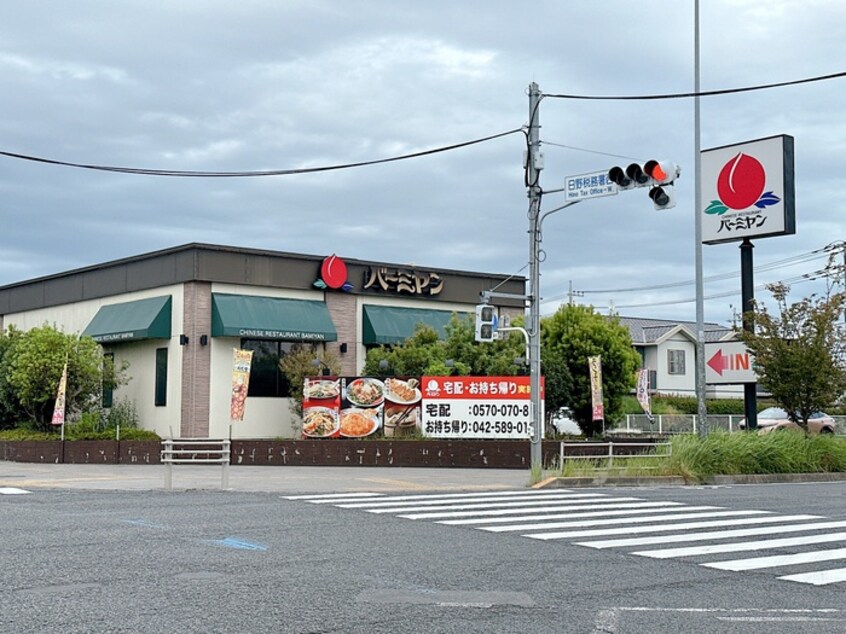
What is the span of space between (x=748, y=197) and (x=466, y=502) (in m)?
16.6

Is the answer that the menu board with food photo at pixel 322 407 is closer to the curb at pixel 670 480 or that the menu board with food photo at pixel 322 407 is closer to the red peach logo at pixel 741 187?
the curb at pixel 670 480

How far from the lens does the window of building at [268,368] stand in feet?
116

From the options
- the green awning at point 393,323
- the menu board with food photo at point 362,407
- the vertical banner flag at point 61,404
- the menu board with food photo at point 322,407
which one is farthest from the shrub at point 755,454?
the vertical banner flag at point 61,404

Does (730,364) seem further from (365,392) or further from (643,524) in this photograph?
(643,524)

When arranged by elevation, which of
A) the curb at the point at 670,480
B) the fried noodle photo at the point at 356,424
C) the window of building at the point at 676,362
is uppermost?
the window of building at the point at 676,362

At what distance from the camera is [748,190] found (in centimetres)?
3045

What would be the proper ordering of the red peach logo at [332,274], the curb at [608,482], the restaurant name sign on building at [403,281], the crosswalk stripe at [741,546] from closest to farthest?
the crosswalk stripe at [741,546] → the curb at [608,482] → the red peach logo at [332,274] → the restaurant name sign on building at [403,281]

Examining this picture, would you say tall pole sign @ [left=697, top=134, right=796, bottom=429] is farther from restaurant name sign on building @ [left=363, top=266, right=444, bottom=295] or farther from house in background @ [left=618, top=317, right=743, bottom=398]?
house in background @ [left=618, top=317, right=743, bottom=398]

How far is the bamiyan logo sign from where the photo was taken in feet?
97.5

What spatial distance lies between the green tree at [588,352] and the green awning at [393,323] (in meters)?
4.32

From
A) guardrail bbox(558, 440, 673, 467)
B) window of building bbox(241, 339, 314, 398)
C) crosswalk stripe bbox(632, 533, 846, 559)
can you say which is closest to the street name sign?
guardrail bbox(558, 440, 673, 467)

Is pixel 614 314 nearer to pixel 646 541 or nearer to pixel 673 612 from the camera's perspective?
pixel 646 541

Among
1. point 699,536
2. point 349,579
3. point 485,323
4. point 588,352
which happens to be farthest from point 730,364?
point 349,579

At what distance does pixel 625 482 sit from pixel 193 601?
15.5 meters
